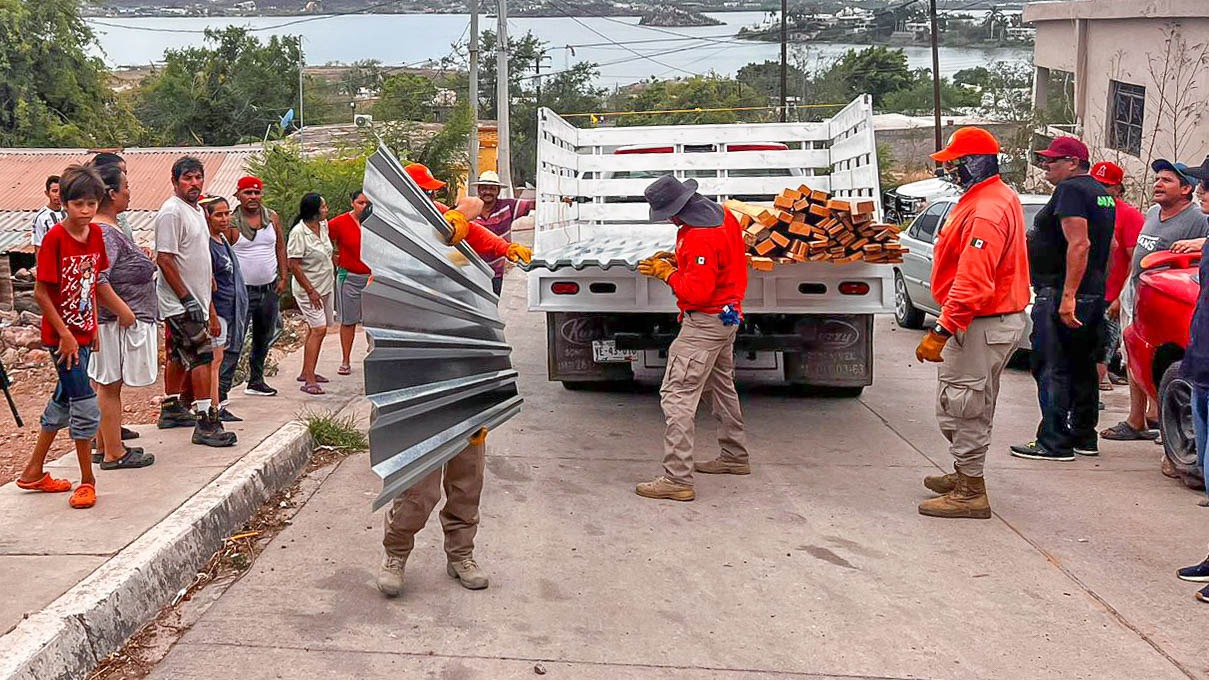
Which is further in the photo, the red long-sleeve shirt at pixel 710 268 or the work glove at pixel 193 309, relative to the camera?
the work glove at pixel 193 309

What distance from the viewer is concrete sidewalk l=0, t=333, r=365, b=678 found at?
14.5 feet

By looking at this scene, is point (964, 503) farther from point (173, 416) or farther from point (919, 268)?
point (919, 268)

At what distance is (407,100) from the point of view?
43719 millimetres

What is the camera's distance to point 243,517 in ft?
20.3

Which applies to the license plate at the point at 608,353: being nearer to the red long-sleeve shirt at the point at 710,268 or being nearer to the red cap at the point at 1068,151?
the red long-sleeve shirt at the point at 710,268

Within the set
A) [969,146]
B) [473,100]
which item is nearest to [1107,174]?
[969,146]

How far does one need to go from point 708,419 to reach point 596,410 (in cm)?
87

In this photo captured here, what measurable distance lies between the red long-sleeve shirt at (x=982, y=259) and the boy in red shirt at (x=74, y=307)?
14.0 feet

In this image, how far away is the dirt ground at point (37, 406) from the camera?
8344mm

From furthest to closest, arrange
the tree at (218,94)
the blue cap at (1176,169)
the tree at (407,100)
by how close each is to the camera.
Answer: the tree at (218,94) → the tree at (407,100) → the blue cap at (1176,169)

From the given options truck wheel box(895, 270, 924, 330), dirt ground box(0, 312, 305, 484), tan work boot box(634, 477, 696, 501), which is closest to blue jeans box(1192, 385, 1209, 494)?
tan work boot box(634, 477, 696, 501)

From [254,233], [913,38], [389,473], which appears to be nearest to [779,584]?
[389,473]

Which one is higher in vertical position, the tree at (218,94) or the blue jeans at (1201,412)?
the tree at (218,94)

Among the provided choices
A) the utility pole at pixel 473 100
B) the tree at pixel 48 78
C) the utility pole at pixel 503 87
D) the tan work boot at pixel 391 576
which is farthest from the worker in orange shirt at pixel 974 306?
the tree at pixel 48 78
